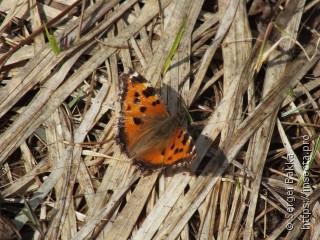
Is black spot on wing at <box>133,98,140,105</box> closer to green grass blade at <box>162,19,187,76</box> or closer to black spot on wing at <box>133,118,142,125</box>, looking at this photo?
black spot on wing at <box>133,118,142,125</box>

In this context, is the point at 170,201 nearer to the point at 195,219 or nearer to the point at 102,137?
the point at 195,219

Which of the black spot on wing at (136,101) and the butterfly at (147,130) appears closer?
→ the butterfly at (147,130)

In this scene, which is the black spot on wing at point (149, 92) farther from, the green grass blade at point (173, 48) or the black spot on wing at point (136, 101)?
the green grass blade at point (173, 48)

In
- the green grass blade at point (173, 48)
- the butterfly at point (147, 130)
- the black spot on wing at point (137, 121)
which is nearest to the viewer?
the butterfly at point (147, 130)

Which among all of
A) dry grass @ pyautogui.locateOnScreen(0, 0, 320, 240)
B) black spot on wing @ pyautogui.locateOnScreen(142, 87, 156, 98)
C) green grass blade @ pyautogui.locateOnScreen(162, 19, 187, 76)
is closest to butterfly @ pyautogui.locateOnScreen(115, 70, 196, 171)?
black spot on wing @ pyautogui.locateOnScreen(142, 87, 156, 98)

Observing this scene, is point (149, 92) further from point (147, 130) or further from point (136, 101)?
point (147, 130)

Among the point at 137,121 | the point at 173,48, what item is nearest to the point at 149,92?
the point at 137,121

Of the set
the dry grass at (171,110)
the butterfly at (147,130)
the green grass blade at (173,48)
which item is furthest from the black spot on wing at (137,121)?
the green grass blade at (173,48)
